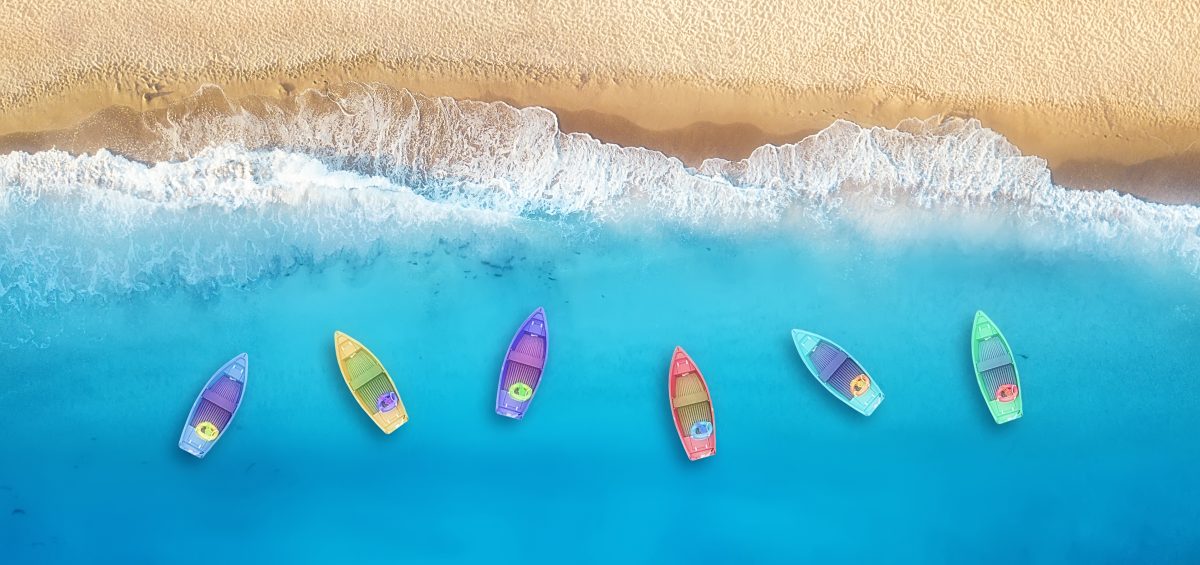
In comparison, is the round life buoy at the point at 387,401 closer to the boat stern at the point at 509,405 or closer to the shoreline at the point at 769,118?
the boat stern at the point at 509,405

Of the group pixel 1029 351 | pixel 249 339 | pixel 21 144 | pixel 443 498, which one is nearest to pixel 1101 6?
pixel 1029 351

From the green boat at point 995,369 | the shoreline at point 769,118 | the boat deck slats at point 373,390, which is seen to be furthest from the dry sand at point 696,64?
the boat deck slats at point 373,390

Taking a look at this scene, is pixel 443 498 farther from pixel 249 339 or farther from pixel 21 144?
pixel 21 144

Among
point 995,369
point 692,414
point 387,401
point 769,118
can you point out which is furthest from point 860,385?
point 387,401

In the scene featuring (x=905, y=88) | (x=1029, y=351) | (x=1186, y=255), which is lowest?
(x=1029, y=351)

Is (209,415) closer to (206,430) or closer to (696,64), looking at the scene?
(206,430)

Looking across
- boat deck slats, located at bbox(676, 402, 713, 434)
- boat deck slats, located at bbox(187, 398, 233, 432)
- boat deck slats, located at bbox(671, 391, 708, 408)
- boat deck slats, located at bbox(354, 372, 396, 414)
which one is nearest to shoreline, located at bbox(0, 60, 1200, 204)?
boat deck slats, located at bbox(671, 391, 708, 408)
